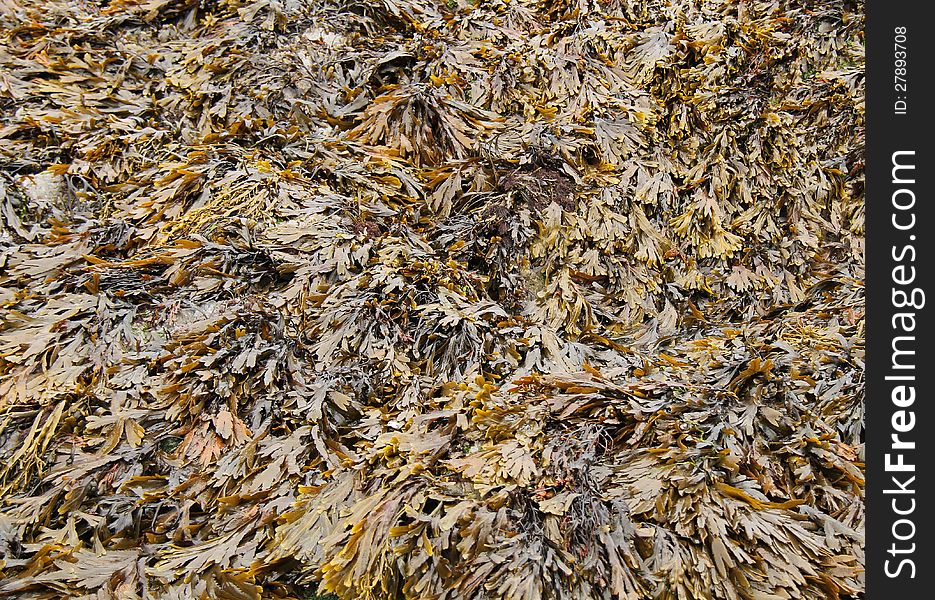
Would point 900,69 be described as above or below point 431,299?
above

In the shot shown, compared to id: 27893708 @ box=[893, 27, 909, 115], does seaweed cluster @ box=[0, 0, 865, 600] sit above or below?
below

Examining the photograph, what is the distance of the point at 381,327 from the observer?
7.38 ft

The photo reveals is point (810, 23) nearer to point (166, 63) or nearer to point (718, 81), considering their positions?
point (718, 81)

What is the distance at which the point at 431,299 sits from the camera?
2.32m

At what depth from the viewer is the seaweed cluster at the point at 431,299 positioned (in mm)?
1788

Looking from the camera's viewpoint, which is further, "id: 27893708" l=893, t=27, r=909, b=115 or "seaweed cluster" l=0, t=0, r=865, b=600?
"id: 27893708" l=893, t=27, r=909, b=115

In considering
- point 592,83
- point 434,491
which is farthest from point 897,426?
point 592,83

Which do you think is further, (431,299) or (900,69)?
(900,69)

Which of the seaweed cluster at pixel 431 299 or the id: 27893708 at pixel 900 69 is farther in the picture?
the id: 27893708 at pixel 900 69

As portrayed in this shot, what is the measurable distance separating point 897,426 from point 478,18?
2.60 m

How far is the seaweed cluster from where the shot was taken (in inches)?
70.4

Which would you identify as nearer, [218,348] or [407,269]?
[218,348]

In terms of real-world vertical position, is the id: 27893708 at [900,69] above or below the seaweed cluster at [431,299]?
above

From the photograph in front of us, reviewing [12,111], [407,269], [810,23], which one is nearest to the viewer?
[407,269]
